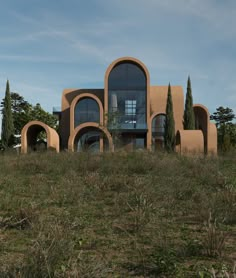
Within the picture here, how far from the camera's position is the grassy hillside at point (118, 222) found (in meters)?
3.54

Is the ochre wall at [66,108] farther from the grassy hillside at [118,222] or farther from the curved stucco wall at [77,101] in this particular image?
the grassy hillside at [118,222]

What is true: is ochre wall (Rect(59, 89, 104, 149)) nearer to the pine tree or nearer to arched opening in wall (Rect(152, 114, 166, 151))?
arched opening in wall (Rect(152, 114, 166, 151))

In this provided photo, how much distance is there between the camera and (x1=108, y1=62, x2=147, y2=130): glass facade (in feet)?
113

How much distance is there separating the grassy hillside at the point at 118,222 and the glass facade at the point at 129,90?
24439 millimetres

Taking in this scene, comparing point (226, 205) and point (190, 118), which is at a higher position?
point (190, 118)

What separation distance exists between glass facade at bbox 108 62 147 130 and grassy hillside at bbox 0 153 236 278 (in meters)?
24.4

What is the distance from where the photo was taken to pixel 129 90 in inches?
1363

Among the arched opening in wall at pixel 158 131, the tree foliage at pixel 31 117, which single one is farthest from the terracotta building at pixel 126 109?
the tree foliage at pixel 31 117

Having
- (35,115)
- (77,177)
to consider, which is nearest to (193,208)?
(77,177)

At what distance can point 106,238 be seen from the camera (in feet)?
15.5

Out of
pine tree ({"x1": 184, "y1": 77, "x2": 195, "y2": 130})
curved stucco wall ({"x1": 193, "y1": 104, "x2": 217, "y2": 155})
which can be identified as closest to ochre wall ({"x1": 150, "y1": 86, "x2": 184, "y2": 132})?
curved stucco wall ({"x1": 193, "y1": 104, "x2": 217, "y2": 155})

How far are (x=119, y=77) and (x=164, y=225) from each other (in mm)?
30274

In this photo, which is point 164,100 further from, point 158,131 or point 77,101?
point 77,101

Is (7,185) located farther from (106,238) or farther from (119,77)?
(119,77)
